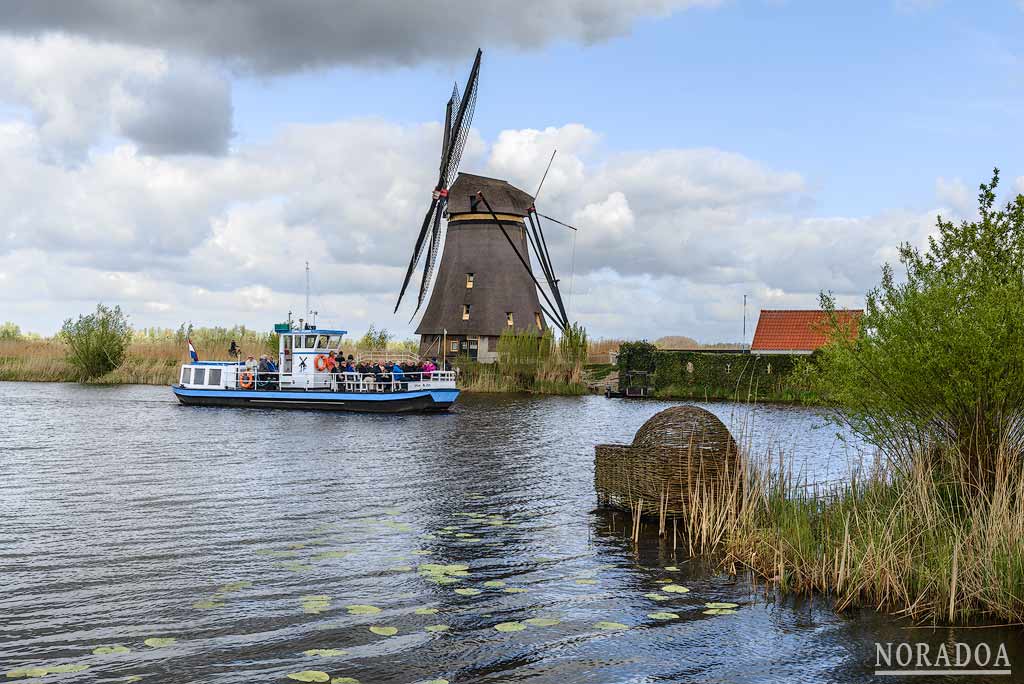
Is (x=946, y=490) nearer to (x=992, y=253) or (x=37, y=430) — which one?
(x=992, y=253)

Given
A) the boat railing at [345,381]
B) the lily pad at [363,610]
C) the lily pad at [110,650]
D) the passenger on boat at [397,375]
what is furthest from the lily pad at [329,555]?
the passenger on boat at [397,375]

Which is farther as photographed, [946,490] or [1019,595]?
[946,490]

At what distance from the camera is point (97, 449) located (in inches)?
797

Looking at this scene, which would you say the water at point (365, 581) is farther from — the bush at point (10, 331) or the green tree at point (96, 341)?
the bush at point (10, 331)

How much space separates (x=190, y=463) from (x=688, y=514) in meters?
11.2

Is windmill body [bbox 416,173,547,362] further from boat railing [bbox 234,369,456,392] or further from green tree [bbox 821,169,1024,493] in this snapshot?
green tree [bbox 821,169,1024,493]

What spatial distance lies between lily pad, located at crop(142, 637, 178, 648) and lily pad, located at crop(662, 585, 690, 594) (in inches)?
183

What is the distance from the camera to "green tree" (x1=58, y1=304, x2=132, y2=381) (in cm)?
4906

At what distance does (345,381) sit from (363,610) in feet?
86.1

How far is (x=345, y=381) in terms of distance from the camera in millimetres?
33750

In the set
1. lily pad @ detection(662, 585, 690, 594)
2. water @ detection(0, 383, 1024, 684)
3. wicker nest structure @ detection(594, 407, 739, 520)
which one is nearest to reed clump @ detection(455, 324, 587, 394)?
water @ detection(0, 383, 1024, 684)

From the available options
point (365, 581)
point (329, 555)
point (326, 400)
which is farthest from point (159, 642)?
point (326, 400)

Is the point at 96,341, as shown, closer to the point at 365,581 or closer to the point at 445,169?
the point at 445,169

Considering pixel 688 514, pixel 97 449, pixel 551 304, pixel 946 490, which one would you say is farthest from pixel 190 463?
pixel 551 304
